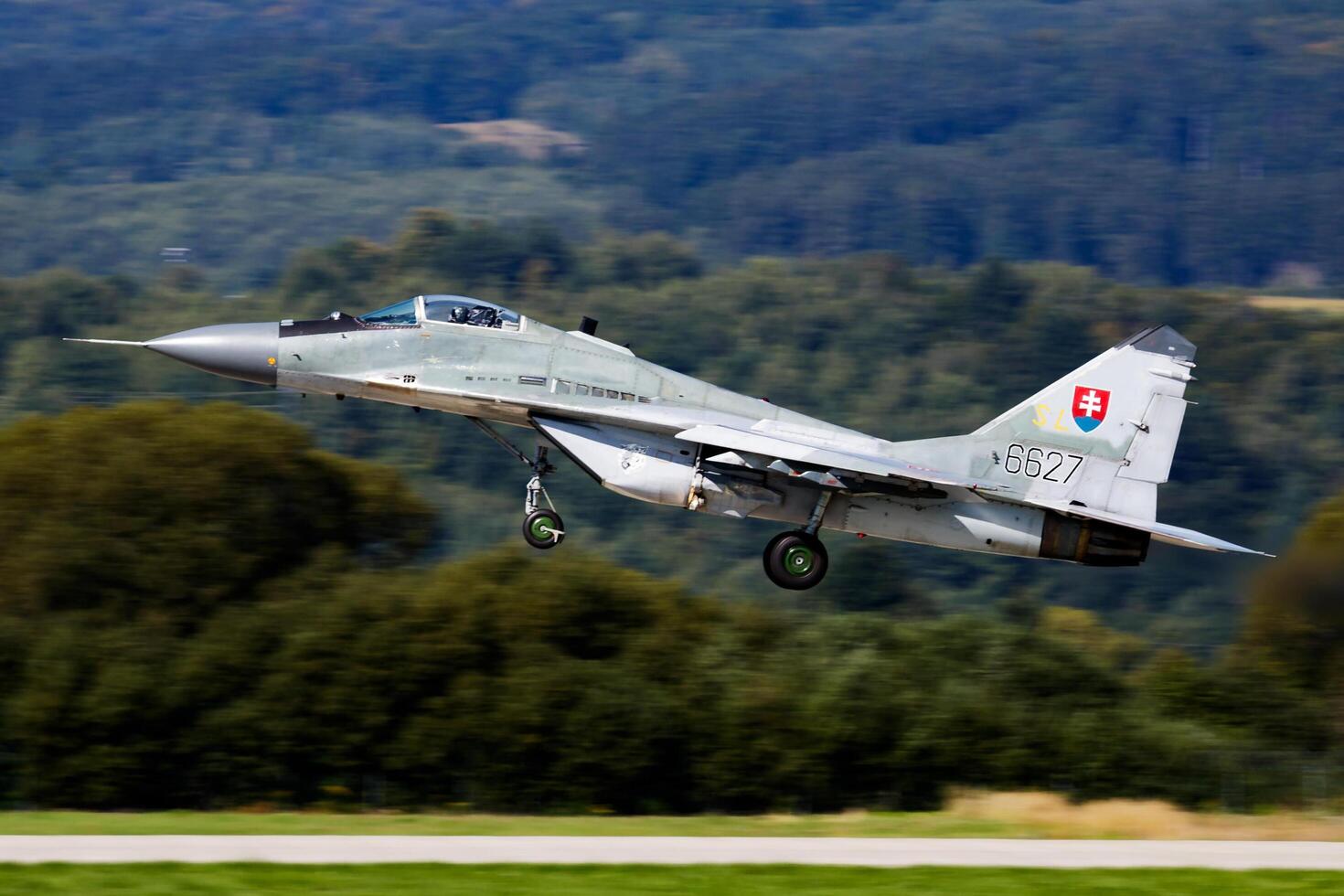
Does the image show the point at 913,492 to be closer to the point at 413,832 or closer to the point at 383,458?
the point at 413,832

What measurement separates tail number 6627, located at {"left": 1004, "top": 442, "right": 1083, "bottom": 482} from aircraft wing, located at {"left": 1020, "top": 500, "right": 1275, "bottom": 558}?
1.49 feet

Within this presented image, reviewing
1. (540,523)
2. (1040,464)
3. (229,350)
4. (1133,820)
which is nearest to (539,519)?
(540,523)

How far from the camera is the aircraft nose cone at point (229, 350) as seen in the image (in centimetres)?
2275

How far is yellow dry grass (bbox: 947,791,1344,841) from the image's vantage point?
83.8 feet

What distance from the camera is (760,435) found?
23016mm

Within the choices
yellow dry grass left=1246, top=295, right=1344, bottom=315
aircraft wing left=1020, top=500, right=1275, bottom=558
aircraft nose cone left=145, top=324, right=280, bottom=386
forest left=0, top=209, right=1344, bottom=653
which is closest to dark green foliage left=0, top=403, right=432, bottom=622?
forest left=0, top=209, right=1344, bottom=653

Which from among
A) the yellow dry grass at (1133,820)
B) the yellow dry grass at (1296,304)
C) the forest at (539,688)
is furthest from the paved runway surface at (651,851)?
the yellow dry grass at (1296,304)

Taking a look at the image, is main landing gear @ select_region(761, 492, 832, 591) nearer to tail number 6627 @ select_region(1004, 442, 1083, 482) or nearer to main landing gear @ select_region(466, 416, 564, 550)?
tail number 6627 @ select_region(1004, 442, 1083, 482)

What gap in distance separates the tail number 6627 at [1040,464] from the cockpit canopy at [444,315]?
7.45 metres

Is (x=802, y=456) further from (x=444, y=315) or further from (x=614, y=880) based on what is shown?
(x=614, y=880)

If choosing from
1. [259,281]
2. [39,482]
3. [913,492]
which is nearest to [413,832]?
[913,492]

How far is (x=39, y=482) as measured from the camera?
50.5 m

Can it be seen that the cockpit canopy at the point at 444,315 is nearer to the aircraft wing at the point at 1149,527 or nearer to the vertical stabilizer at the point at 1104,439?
the vertical stabilizer at the point at 1104,439

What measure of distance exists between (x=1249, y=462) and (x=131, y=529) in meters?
71.3
